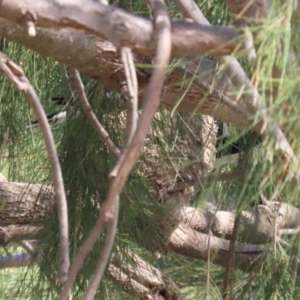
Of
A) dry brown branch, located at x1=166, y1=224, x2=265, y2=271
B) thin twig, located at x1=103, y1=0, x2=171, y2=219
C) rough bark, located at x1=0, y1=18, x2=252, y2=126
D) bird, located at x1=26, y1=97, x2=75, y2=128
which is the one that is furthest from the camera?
dry brown branch, located at x1=166, y1=224, x2=265, y2=271

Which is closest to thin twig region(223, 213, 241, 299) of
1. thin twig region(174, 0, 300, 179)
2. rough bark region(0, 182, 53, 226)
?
rough bark region(0, 182, 53, 226)

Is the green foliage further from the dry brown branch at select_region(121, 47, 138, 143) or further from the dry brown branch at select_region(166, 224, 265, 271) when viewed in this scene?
the dry brown branch at select_region(121, 47, 138, 143)

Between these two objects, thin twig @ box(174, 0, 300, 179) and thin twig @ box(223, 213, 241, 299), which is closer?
thin twig @ box(174, 0, 300, 179)

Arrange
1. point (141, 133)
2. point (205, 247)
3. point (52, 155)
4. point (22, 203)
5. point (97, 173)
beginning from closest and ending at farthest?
point (141, 133) < point (52, 155) < point (97, 173) < point (22, 203) < point (205, 247)

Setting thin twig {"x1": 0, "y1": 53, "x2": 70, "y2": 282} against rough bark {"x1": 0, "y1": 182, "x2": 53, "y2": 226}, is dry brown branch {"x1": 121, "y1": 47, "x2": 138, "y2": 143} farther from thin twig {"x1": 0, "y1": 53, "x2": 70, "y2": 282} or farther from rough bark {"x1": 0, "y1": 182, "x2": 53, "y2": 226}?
rough bark {"x1": 0, "y1": 182, "x2": 53, "y2": 226}

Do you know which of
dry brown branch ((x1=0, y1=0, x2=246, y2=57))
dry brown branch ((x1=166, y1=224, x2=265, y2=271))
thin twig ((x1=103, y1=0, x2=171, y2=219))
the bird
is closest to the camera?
thin twig ((x1=103, y1=0, x2=171, y2=219))

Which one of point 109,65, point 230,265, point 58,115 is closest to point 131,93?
point 109,65

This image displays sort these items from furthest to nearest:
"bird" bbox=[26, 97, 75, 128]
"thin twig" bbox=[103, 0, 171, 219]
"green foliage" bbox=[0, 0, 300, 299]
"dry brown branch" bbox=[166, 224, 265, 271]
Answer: "dry brown branch" bbox=[166, 224, 265, 271], "bird" bbox=[26, 97, 75, 128], "green foliage" bbox=[0, 0, 300, 299], "thin twig" bbox=[103, 0, 171, 219]

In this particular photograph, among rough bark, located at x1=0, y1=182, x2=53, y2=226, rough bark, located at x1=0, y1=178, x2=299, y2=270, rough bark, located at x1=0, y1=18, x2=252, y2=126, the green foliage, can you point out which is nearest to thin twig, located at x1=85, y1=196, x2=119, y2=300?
rough bark, located at x1=0, y1=18, x2=252, y2=126

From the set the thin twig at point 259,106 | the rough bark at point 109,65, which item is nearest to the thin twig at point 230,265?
the rough bark at point 109,65

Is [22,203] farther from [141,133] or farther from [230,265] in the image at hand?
[141,133]

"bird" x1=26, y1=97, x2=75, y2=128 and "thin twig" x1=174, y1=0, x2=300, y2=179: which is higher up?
"thin twig" x1=174, y1=0, x2=300, y2=179

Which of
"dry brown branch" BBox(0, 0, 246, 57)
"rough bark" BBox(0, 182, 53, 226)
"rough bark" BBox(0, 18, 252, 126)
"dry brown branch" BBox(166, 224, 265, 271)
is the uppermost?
"dry brown branch" BBox(0, 0, 246, 57)

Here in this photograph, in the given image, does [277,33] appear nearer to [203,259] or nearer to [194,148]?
[194,148]
